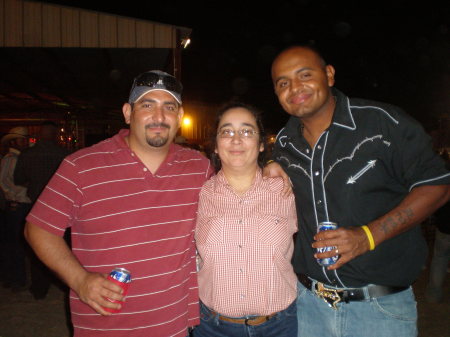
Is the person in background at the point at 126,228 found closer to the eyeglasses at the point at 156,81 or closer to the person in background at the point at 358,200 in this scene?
the eyeglasses at the point at 156,81

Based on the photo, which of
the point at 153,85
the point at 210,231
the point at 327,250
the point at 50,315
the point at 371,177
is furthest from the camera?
the point at 50,315

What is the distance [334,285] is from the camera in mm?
1998

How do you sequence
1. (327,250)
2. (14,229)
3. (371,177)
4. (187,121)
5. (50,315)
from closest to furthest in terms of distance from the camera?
(327,250)
(371,177)
(50,315)
(14,229)
(187,121)

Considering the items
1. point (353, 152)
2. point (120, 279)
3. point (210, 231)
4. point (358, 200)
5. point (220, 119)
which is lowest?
point (120, 279)

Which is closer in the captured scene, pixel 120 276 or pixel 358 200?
pixel 120 276

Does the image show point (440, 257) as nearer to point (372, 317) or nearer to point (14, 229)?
point (372, 317)

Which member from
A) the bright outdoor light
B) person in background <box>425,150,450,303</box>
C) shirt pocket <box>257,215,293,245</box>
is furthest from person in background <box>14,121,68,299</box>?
the bright outdoor light

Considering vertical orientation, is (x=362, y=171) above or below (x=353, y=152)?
below

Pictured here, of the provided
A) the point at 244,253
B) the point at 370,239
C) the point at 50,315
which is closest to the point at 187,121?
the point at 50,315

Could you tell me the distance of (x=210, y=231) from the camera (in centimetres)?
212

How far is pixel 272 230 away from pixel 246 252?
8.5 inches

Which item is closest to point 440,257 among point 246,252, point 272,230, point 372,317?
point 372,317

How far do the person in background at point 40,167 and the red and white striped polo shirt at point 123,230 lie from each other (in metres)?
3.33

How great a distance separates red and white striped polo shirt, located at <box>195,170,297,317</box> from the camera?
6.70 ft
